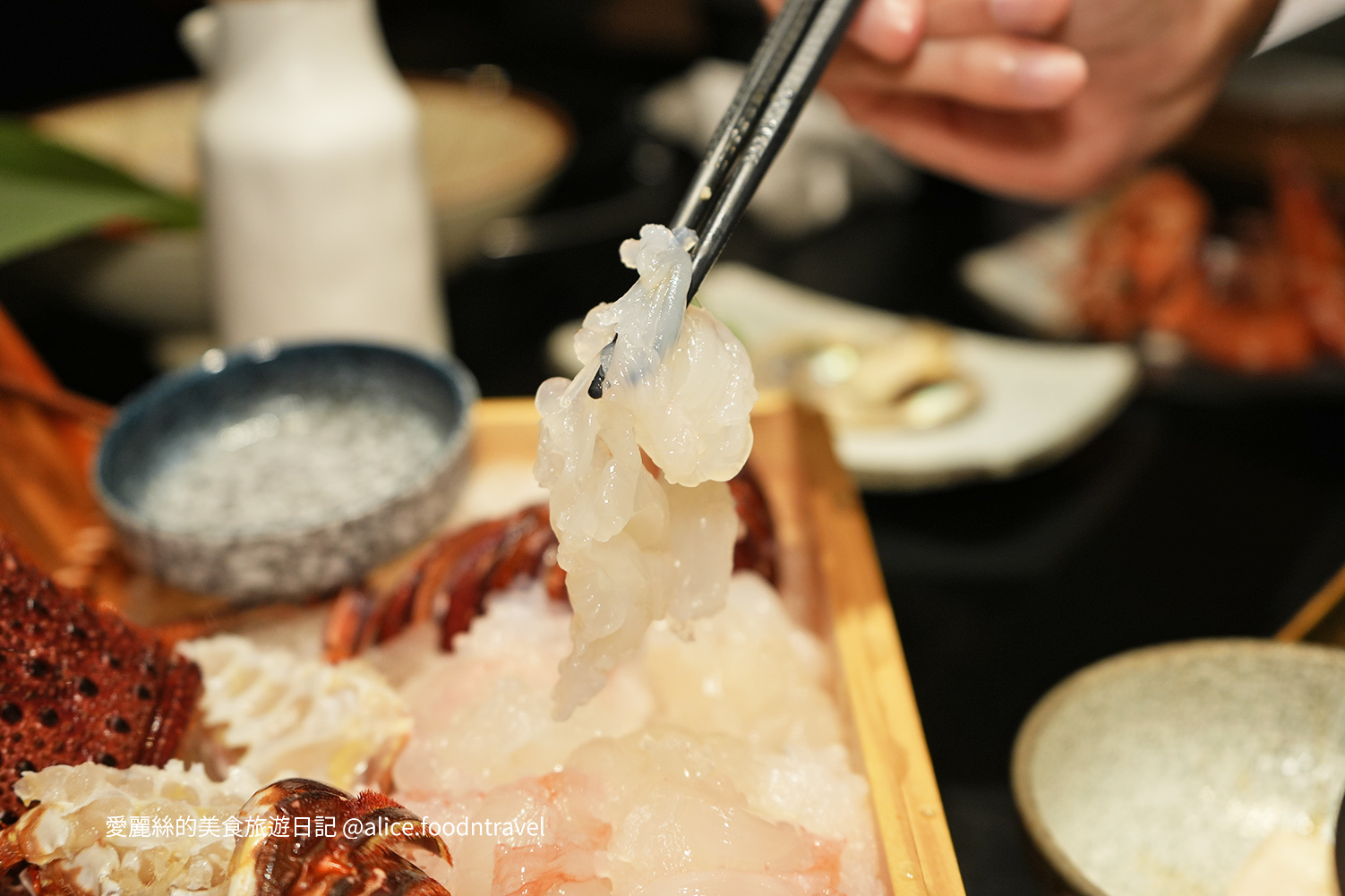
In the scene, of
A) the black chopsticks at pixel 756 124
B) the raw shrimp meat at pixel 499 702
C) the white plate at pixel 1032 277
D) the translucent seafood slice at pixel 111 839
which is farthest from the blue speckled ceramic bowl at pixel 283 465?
the white plate at pixel 1032 277

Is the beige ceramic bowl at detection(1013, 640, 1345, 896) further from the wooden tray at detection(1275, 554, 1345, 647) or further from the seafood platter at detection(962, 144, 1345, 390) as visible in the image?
the seafood platter at detection(962, 144, 1345, 390)

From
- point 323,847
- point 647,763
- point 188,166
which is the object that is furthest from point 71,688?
point 188,166

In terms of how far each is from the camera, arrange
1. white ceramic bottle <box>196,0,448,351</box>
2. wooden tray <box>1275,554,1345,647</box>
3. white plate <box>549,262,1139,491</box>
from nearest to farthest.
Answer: wooden tray <box>1275,554,1345,647</box> → white ceramic bottle <box>196,0,448,351</box> → white plate <box>549,262,1139,491</box>

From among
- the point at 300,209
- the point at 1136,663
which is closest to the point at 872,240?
the point at 300,209

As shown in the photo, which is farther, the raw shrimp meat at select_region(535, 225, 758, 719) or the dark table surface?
the dark table surface

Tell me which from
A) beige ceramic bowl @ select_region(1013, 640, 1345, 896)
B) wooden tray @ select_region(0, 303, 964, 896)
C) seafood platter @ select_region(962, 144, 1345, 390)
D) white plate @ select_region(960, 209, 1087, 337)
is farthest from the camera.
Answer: white plate @ select_region(960, 209, 1087, 337)

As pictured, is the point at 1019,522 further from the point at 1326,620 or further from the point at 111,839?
the point at 111,839

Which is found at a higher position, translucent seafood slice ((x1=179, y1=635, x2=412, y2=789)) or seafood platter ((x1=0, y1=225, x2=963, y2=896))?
seafood platter ((x1=0, y1=225, x2=963, y2=896))

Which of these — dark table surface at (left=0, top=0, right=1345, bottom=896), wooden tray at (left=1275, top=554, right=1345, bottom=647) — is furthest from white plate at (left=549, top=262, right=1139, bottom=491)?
wooden tray at (left=1275, top=554, right=1345, bottom=647)
